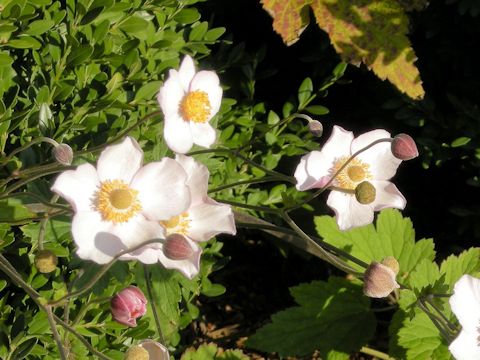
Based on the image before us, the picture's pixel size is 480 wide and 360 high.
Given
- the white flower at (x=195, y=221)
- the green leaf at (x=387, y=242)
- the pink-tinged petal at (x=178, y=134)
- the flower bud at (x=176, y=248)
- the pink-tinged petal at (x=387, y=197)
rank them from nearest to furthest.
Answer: the flower bud at (x=176, y=248), the white flower at (x=195, y=221), the pink-tinged petal at (x=178, y=134), the pink-tinged petal at (x=387, y=197), the green leaf at (x=387, y=242)

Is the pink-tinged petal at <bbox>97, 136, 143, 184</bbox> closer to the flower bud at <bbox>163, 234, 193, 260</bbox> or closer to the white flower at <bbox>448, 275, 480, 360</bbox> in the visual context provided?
the flower bud at <bbox>163, 234, 193, 260</bbox>

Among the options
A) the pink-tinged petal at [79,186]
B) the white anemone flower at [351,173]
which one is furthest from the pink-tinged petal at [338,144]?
the pink-tinged petal at [79,186]

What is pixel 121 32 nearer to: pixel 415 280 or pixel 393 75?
pixel 393 75

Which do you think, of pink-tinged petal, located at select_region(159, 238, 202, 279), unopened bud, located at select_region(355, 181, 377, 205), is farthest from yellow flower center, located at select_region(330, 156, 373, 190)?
pink-tinged petal, located at select_region(159, 238, 202, 279)

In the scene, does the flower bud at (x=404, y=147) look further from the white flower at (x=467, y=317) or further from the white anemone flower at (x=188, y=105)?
the white anemone flower at (x=188, y=105)

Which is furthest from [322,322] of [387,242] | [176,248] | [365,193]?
[176,248]

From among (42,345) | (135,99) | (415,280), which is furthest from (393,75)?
(42,345)
